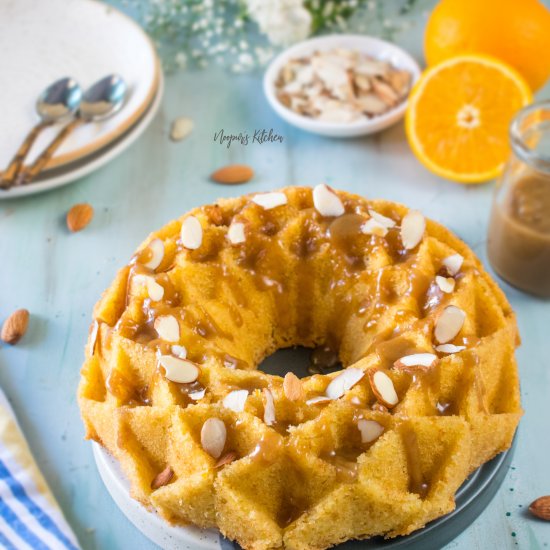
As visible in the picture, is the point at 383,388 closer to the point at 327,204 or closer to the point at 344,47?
the point at 327,204

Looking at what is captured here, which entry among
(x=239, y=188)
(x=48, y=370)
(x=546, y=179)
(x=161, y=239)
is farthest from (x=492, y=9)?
(x=48, y=370)

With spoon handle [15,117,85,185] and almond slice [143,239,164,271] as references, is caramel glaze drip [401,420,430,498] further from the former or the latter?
spoon handle [15,117,85,185]

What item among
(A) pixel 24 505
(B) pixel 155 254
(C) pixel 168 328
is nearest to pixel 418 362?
(C) pixel 168 328

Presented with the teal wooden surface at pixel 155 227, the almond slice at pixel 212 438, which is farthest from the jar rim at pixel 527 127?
the almond slice at pixel 212 438

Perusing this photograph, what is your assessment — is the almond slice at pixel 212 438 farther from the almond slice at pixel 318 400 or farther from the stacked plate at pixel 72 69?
the stacked plate at pixel 72 69

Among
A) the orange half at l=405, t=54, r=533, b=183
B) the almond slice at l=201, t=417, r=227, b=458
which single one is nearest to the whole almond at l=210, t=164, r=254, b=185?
the orange half at l=405, t=54, r=533, b=183

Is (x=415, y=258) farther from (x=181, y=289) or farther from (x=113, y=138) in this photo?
(x=113, y=138)
